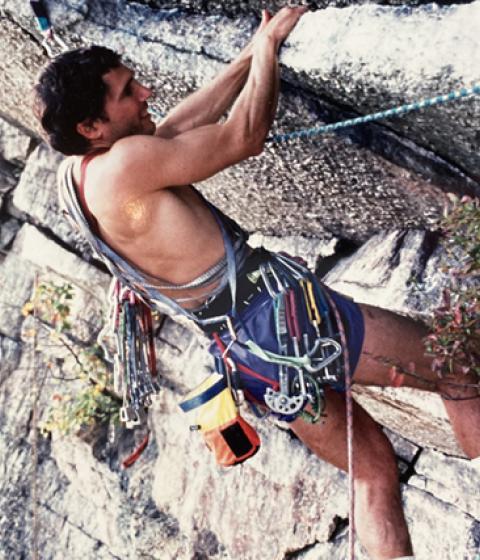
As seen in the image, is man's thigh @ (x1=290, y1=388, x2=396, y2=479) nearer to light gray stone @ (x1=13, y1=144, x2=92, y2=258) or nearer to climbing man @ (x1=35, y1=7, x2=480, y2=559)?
climbing man @ (x1=35, y1=7, x2=480, y2=559)

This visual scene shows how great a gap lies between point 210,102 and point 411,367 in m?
1.36

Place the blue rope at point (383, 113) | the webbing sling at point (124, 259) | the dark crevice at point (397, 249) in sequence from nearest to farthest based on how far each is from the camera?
the blue rope at point (383, 113), the webbing sling at point (124, 259), the dark crevice at point (397, 249)

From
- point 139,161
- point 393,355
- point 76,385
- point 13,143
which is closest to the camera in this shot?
point 139,161

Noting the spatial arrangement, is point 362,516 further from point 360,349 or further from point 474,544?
point 474,544

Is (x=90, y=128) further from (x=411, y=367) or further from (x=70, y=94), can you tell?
(x=411, y=367)

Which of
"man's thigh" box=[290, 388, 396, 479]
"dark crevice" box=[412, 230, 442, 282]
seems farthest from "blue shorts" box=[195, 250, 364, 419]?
"dark crevice" box=[412, 230, 442, 282]

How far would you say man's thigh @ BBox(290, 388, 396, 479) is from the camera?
345 cm

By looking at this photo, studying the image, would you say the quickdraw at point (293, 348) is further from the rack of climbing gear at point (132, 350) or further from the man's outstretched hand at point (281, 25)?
the man's outstretched hand at point (281, 25)

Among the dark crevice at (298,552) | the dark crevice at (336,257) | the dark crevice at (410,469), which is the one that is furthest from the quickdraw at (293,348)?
the dark crevice at (298,552)

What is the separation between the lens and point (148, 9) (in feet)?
12.8

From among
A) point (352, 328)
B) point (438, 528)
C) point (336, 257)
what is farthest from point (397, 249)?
point (438, 528)

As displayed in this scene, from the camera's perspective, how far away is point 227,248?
10.1ft

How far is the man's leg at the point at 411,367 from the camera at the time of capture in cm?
316

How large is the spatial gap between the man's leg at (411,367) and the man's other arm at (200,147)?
95 centimetres
